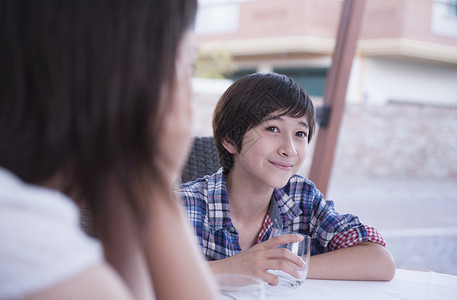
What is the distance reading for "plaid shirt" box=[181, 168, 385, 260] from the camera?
4.38 ft

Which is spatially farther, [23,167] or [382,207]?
[382,207]

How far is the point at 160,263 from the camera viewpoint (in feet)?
A: 1.98

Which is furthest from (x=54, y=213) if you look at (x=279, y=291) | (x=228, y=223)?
(x=228, y=223)

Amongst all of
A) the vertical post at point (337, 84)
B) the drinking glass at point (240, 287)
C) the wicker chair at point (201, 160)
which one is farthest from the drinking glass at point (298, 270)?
the vertical post at point (337, 84)

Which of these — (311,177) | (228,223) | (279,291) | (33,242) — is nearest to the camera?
(33,242)

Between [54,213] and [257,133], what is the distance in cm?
112

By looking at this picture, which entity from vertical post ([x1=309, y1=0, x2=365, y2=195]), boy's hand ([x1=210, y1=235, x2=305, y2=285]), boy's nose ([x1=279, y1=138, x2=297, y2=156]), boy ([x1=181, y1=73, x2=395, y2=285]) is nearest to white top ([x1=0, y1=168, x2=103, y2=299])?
boy's hand ([x1=210, y1=235, x2=305, y2=285])

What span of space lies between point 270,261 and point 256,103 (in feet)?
2.01

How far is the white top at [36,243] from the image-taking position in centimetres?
36

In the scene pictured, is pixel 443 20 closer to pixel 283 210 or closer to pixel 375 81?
pixel 375 81

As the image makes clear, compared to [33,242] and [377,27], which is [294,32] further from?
[33,242]

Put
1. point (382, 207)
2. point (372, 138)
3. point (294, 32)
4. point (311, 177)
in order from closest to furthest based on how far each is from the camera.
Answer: point (311, 177)
point (382, 207)
point (372, 138)
point (294, 32)

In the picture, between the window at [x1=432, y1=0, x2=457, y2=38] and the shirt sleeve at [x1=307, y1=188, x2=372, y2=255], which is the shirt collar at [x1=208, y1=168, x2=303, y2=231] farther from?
the window at [x1=432, y1=0, x2=457, y2=38]

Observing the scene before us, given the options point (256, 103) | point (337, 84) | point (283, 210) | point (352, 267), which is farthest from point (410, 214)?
point (352, 267)
